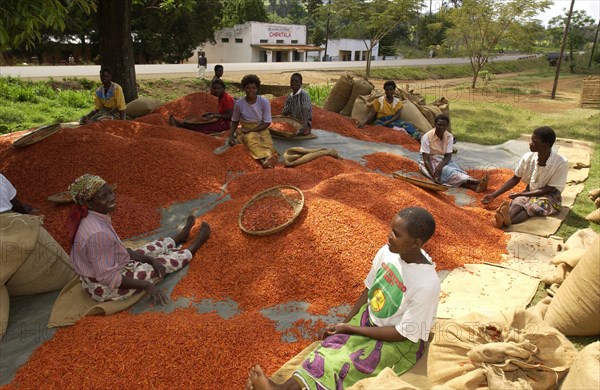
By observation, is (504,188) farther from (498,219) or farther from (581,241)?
(581,241)

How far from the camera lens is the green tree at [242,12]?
2969 centimetres

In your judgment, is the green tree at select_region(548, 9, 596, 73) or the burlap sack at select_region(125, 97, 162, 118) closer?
the burlap sack at select_region(125, 97, 162, 118)

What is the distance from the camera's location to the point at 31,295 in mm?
2676

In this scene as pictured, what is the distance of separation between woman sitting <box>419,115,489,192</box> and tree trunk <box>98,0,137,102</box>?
524 cm

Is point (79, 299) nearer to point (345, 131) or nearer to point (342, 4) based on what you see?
point (345, 131)

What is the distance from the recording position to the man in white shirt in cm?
365

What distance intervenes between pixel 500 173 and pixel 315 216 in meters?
3.11

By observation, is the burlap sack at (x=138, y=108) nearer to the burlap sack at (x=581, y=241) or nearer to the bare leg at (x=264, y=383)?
the bare leg at (x=264, y=383)

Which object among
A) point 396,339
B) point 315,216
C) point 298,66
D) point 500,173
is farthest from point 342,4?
point 396,339

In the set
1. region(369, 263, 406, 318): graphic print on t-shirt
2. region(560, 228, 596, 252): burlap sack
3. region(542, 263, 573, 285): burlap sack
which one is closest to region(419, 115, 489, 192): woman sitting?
region(560, 228, 596, 252): burlap sack

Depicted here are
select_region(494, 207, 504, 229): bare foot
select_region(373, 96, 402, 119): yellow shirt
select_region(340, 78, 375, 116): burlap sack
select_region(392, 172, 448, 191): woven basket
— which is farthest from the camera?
select_region(340, 78, 375, 116): burlap sack

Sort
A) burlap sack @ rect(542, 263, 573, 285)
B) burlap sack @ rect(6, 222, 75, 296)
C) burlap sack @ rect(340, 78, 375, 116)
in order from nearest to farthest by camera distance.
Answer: burlap sack @ rect(6, 222, 75, 296) < burlap sack @ rect(542, 263, 573, 285) < burlap sack @ rect(340, 78, 375, 116)

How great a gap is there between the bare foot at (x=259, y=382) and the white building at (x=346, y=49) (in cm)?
3639

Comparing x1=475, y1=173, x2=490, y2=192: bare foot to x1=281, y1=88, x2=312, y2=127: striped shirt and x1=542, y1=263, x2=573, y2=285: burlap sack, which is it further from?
x1=281, y1=88, x2=312, y2=127: striped shirt
